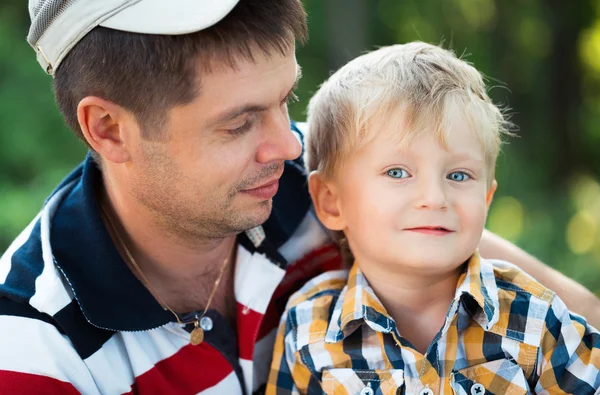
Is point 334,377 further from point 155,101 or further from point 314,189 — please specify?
point 155,101

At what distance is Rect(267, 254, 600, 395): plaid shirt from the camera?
5.57 ft

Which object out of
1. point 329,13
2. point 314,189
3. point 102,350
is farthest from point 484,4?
point 102,350

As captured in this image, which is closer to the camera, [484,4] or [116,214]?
[116,214]

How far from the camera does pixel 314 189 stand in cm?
198

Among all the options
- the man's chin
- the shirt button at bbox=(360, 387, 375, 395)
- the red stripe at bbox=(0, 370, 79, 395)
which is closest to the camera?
the red stripe at bbox=(0, 370, 79, 395)

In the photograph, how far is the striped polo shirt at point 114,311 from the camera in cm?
170

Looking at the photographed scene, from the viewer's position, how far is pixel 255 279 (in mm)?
2035

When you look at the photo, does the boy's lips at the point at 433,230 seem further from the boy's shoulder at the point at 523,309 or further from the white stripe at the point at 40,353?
the white stripe at the point at 40,353

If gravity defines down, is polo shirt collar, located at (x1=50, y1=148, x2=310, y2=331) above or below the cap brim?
below

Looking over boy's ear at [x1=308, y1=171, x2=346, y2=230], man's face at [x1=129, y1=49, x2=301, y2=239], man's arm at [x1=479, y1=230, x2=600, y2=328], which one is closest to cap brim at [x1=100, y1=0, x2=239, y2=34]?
man's face at [x1=129, y1=49, x2=301, y2=239]

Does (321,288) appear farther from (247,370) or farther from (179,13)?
(179,13)

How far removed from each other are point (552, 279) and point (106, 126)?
1307 millimetres

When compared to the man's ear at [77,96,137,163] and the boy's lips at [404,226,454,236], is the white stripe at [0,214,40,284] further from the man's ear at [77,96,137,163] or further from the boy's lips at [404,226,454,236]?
the boy's lips at [404,226,454,236]

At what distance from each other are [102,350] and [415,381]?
741mm
